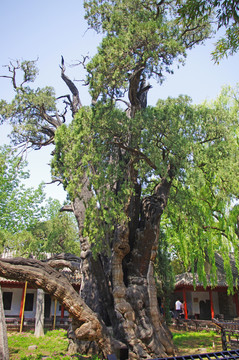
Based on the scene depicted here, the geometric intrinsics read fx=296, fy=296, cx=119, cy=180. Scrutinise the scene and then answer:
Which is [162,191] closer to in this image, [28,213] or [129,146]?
[129,146]

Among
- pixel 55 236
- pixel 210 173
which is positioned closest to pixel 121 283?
pixel 210 173

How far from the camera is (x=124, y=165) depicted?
369 inches

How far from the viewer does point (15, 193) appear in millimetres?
24375

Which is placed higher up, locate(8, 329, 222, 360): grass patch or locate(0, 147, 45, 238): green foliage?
locate(0, 147, 45, 238): green foliage

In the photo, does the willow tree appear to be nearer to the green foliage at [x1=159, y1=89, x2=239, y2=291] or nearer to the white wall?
the green foliage at [x1=159, y1=89, x2=239, y2=291]

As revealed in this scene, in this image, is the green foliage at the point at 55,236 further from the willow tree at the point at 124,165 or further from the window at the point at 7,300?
the willow tree at the point at 124,165

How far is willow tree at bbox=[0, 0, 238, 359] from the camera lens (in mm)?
7664

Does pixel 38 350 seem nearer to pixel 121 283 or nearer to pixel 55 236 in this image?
pixel 121 283

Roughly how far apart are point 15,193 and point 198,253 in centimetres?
1600

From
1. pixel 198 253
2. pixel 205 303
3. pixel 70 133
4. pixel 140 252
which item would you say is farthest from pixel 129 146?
pixel 205 303

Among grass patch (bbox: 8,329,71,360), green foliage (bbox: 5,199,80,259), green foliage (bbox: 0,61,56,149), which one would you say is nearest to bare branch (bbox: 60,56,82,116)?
green foliage (bbox: 0,61,56,149)

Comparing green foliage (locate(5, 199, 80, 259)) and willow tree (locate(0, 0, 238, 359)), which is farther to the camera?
green foliage (locate(5, 199, 80, 259))

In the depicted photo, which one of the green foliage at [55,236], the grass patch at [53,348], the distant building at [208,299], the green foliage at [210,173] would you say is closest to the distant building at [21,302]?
the green foliage at [55,236]

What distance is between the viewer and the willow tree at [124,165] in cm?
766
